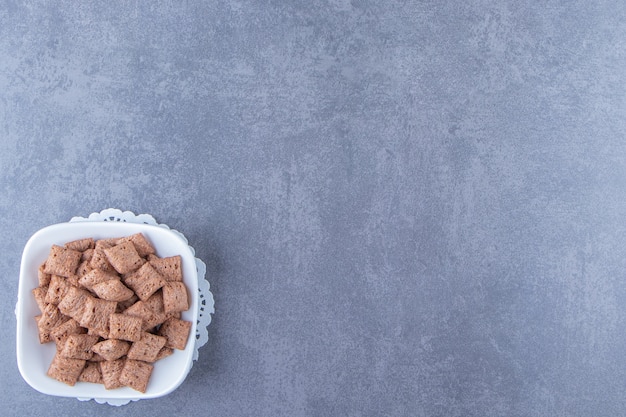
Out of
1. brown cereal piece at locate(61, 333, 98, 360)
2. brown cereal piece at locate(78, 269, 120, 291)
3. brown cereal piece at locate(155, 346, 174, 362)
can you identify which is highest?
brown cereal piece at locate(78, 269, 120, 291)

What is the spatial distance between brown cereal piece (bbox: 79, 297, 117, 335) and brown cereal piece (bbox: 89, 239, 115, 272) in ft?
0.30

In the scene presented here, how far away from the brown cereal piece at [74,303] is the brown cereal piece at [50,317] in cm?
2

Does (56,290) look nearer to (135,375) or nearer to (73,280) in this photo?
(73,280)

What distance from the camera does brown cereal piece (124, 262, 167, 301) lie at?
165cm

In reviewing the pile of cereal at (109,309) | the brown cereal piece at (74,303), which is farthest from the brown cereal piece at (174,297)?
the brown cereal piece at (74,303)

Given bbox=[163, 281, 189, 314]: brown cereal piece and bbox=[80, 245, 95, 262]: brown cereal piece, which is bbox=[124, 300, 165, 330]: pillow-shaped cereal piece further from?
bbox=[80, 245, 95, 262]: brown cereal piece

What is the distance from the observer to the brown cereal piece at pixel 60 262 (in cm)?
162

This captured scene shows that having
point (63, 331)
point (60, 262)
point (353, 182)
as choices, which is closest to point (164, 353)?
point (63, 331)

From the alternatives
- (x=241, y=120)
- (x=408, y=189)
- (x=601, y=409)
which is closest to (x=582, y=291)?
(x=601, y=409)

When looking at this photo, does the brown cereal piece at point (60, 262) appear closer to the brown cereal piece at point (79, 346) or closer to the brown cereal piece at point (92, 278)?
the brown cereal piece at point (92, 278)

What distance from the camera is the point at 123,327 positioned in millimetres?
1615

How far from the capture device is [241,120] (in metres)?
1.85

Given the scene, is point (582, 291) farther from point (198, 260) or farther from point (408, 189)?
point (198, 260)

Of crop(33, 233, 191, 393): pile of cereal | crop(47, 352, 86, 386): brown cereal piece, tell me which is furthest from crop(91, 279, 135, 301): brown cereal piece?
crop(47, 352, 86, 386): brown cereal piece
